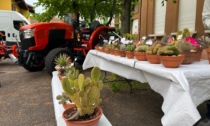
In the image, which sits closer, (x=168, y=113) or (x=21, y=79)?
(x=168, y=113)

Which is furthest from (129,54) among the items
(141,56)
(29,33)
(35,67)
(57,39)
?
(35,67)

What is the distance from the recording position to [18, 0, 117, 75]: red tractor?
186 inches

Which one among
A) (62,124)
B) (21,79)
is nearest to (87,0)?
(21,79)

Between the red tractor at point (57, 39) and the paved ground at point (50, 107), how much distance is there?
0.89m

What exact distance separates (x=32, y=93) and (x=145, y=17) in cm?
684

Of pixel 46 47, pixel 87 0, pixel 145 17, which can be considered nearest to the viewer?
pixel 46 47

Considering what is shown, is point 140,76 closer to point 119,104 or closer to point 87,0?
point 119,104

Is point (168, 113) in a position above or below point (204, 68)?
below

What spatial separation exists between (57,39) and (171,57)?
12.8 ft

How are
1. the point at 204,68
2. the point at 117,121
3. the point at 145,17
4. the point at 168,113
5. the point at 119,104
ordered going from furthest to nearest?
the point at 145,17 → the point at 119,104 → the point at 117,121 → the point at 204,68 → the point at 168,113

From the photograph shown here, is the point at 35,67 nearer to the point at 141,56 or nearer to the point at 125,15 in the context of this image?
the point at 125,15

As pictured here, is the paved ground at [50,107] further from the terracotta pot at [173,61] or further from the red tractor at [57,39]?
the terracotta pot at [173,61]

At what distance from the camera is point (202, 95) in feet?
4.96

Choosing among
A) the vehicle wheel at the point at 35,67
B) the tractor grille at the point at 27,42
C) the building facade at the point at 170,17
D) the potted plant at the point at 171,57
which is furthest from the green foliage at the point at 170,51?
the building facade at the point at 170,17
